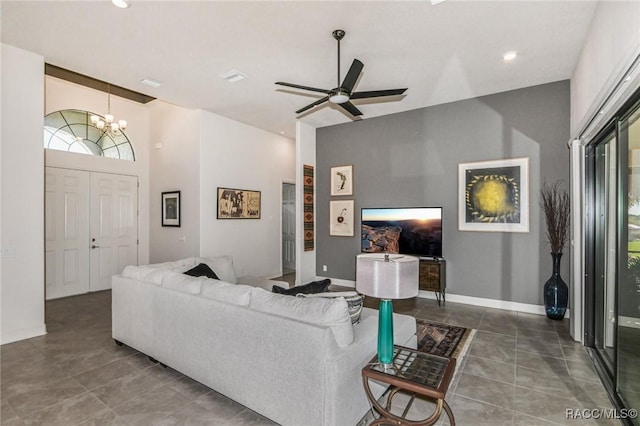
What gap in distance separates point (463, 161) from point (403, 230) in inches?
57.7

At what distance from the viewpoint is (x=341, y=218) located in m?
6.18

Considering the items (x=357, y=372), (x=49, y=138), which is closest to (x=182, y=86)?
(x=49, y=138)

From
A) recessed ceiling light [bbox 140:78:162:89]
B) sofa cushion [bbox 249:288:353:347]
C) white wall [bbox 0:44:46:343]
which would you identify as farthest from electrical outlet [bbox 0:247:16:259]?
sofa cushion [bbox 249:288:353:347]

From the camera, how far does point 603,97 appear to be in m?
2.38

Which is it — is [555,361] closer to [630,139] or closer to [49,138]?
[630,139]

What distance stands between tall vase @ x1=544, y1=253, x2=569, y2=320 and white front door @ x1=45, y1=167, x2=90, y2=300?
757 centimetres

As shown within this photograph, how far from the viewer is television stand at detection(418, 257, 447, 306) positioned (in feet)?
15.3

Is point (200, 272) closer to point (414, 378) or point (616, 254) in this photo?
point (414, 378)

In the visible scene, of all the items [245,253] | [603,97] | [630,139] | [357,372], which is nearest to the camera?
[357,372]

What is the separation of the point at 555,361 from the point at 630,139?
2.11m

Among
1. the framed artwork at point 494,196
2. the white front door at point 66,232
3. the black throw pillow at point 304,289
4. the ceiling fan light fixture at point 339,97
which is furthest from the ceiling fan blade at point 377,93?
the white front door at point 66,232

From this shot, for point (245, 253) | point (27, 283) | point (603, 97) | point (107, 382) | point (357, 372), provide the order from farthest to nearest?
1. point (245, 253)
2. point (27, 283)
3. point (107, 382)
4. point (603, 97)
5. point (357, 372)

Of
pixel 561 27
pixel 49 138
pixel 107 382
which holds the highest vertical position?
pixel 561 27

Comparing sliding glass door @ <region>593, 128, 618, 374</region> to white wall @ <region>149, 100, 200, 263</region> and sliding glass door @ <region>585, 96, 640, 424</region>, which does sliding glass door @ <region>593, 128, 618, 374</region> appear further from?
white wall @ <region>149, 100, 200, 263</region>
